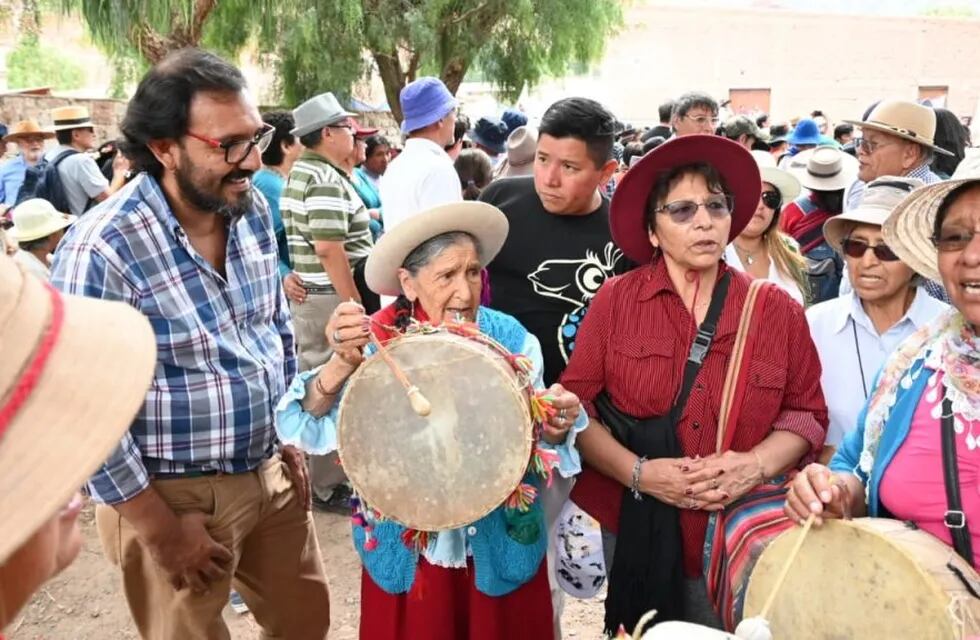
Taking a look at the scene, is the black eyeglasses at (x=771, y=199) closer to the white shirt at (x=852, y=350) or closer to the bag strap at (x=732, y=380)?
the white shirt at (x=852, y=350)

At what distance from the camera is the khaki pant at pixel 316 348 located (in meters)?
5.18

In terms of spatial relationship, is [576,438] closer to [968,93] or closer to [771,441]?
[771,441]

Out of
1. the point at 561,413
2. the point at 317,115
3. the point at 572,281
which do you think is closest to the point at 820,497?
the point at 561,413

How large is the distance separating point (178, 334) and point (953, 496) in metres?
2.20

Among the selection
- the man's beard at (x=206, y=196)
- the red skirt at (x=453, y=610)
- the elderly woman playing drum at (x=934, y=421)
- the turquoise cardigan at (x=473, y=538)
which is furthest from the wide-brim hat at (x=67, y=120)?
the elderly woman playing drum at (x=934, y=421)

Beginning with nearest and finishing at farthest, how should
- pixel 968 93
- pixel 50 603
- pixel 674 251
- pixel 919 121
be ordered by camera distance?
pixel 674 251, pixel 50 603, pixel 919 121, pixel 968 93

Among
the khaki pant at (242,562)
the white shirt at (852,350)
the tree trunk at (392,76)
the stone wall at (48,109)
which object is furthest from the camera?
the tree trunk at (392,76)

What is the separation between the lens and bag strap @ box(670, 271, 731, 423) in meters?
2.49

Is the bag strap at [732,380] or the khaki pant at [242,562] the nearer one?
the bag strap at [732,380]

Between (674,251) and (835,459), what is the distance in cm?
83

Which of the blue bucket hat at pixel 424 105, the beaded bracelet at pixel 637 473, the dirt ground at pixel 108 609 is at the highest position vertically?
the blue bucket hat at pixel 424 105

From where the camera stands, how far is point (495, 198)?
11.1 feet

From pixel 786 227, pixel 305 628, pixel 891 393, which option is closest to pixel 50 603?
pixel 305 628

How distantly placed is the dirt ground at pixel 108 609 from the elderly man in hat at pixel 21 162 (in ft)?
14.6
